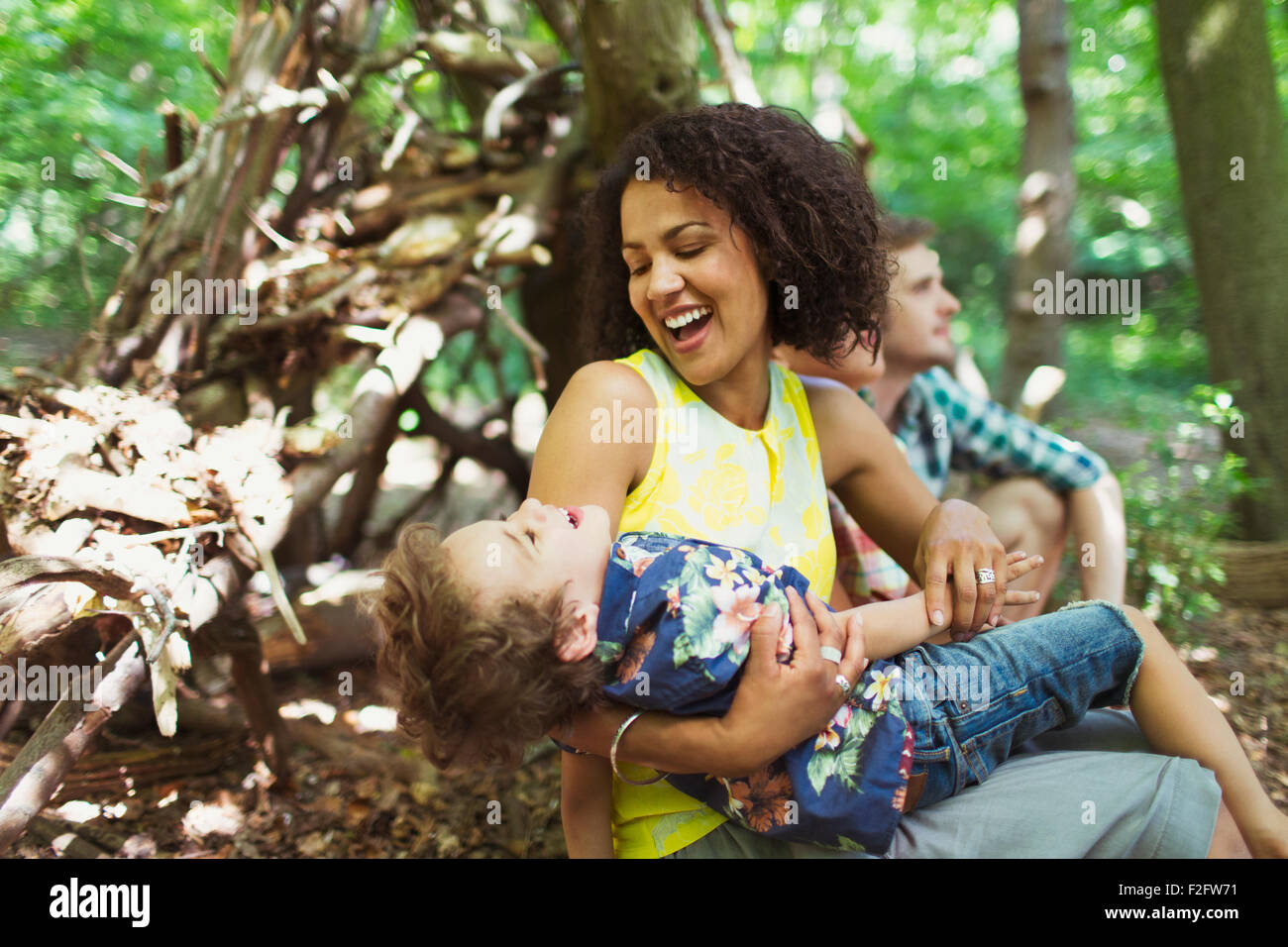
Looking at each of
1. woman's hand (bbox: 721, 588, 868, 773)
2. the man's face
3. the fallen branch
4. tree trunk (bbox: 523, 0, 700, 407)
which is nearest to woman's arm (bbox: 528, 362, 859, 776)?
woman's hand (bbox: 721, 588, 868, 773)

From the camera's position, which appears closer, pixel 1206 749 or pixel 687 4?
pixel 1206 749

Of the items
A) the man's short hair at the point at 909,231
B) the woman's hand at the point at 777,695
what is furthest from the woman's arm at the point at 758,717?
the man's short hair at the point at 909,231

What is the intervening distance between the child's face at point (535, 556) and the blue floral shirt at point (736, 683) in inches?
1.4

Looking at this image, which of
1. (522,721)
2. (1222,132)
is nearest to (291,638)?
(522,721)

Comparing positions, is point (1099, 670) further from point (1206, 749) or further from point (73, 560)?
point (73, 560)

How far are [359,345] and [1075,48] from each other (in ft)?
25.8

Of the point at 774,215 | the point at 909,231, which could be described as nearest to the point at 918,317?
the point at 909,231

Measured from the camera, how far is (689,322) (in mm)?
1860

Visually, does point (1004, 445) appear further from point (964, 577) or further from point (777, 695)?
point (777, 695)

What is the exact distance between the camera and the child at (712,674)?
1447 millimetres

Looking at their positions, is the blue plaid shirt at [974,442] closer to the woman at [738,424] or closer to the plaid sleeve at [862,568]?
the plaid sleeve at [862,568]

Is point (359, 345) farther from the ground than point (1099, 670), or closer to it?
farther from the ground

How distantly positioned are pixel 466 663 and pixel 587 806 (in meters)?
0.52

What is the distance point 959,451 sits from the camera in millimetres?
3156
